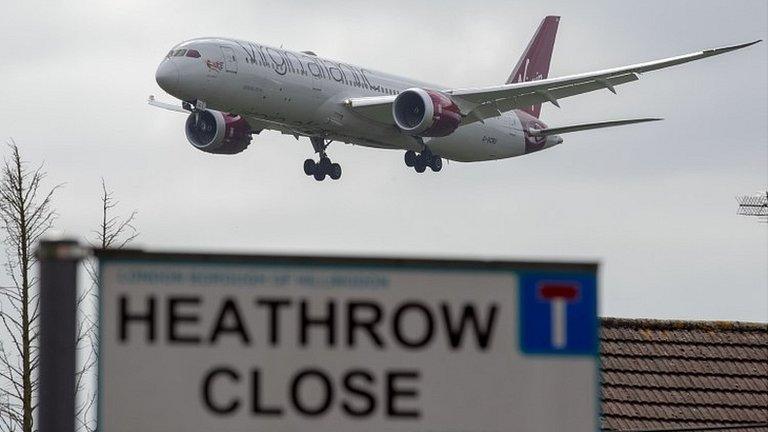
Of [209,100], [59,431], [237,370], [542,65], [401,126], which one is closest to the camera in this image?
[59,431]

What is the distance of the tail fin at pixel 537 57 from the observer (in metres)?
63.1

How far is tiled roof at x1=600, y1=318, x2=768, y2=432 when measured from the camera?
1235 centimetres

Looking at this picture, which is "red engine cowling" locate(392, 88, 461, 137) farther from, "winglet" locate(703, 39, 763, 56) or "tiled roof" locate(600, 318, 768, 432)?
"tiled roof" locate(600, 318, 768, 432)

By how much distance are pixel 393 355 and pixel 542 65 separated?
63272 millimetres

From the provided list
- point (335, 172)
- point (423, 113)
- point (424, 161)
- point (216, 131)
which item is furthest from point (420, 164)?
point (216, 131)

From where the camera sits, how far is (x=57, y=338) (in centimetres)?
228

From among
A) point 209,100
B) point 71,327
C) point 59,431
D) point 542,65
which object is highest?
point 542,65

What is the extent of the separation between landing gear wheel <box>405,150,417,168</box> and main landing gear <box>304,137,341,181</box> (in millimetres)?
2509

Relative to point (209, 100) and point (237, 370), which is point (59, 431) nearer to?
point (237, 370)

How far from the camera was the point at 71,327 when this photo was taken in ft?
7.49

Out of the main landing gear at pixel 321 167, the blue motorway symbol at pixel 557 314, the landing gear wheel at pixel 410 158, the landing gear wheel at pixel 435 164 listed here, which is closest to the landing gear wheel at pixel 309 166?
the main landing gear at pixel 321 167

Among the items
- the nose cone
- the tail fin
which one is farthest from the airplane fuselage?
the tail fin

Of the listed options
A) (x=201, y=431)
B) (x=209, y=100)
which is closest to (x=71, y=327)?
(x=201, y=431)

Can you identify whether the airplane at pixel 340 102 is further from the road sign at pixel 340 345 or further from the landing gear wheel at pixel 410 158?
the road sign at pixel 340 345
